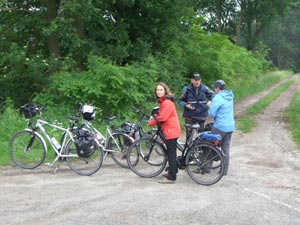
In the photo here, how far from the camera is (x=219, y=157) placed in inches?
282

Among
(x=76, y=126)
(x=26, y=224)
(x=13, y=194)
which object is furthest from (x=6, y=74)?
(x=26, y=224)

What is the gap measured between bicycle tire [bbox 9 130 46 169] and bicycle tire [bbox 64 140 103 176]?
2.02 ft

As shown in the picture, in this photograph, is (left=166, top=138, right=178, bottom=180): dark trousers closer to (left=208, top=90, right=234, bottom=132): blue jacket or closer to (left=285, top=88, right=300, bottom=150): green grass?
(left=208, top=90, right=234, bottom=132): blue jacket

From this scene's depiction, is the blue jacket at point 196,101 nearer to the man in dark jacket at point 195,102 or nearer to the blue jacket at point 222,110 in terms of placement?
the man in dark jacket at point 195,102

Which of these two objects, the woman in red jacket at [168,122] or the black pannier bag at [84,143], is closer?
the woman in red jacket at [168,122]

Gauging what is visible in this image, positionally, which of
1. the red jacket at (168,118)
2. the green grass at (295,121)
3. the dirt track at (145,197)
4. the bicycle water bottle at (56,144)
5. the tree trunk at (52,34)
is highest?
the tree trunk at (52,34)

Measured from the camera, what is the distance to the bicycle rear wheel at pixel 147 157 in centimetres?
759

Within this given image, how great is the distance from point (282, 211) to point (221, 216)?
0.95 m

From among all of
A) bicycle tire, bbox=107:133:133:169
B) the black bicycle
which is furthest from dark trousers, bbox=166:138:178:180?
bicycle tire, bbox=107:133:133:169

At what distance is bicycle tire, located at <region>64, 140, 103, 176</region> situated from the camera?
25.1 feet

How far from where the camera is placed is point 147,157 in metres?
7.86

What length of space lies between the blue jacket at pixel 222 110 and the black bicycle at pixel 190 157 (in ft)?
1.31

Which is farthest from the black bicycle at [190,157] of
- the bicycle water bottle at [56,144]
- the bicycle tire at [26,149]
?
the bicycle tire at [26,149]

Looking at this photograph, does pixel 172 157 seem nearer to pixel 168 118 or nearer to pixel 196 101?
pixel 168 118
